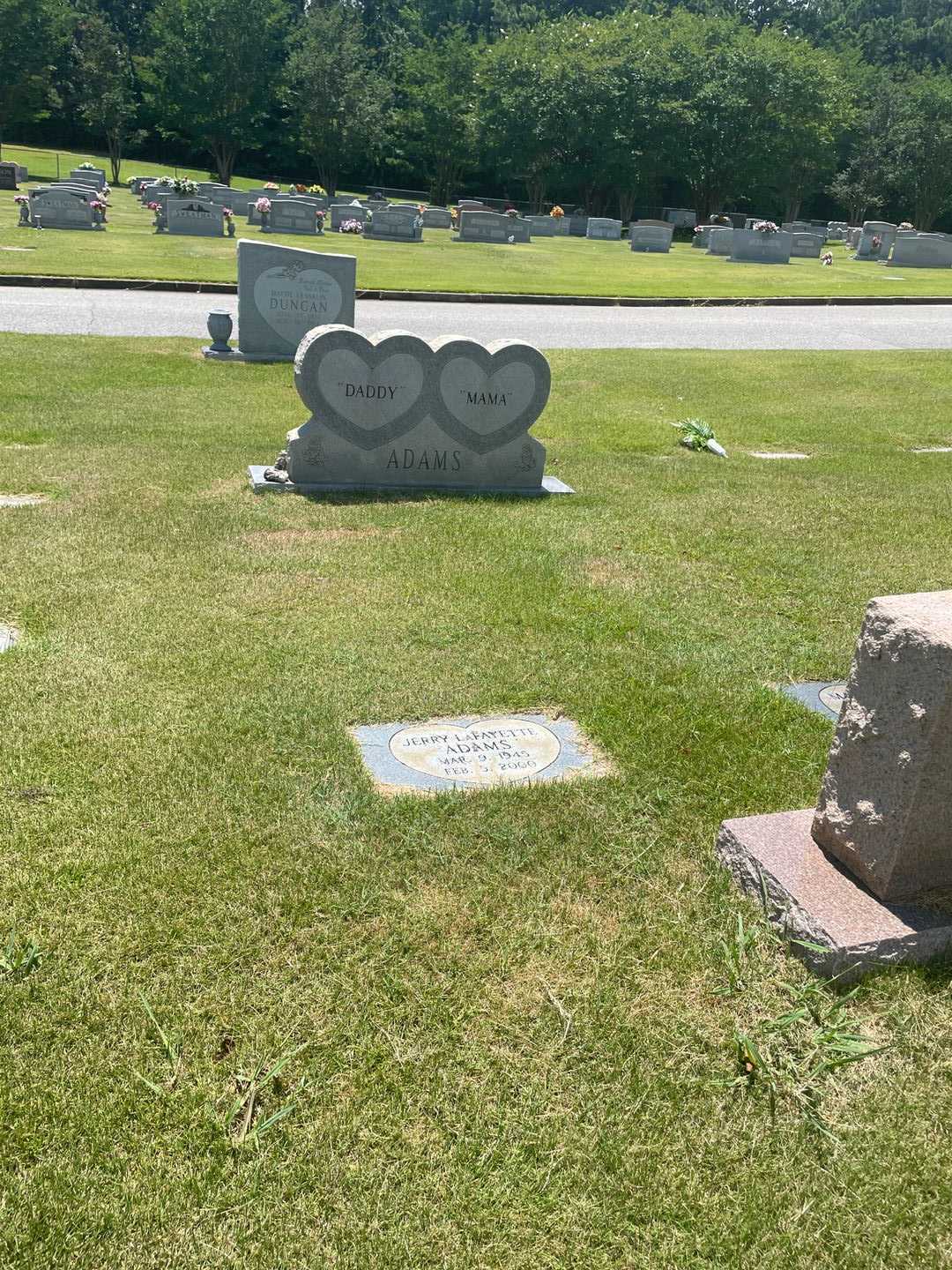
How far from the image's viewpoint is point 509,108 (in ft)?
174

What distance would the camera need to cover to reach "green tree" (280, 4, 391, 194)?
55094 mm

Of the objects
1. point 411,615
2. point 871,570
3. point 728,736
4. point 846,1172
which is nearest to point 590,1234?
point 846,1172

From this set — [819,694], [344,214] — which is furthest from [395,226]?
[819,694]

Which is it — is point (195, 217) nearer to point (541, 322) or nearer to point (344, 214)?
point (344, 214)

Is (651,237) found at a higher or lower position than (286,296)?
higher

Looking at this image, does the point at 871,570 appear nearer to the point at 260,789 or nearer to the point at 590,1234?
the point at 260,789

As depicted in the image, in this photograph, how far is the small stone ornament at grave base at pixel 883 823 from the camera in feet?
9.88

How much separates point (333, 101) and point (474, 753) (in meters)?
60.2

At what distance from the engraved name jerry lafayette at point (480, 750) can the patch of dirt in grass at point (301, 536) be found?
2.72 meters

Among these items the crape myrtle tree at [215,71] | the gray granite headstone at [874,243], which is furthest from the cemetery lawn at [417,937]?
the crape myrtle tree at [215,71]

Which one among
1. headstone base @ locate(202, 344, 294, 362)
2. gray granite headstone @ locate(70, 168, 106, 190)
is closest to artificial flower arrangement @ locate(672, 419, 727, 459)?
headstone base @ locate(202, 344, 294, 362)

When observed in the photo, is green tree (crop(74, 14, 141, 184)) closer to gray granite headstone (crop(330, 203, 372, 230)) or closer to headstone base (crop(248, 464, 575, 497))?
gray granite headstone (crop(330, 203, 372, 230))

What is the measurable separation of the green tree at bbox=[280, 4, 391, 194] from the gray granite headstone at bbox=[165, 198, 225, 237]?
27.7 meters

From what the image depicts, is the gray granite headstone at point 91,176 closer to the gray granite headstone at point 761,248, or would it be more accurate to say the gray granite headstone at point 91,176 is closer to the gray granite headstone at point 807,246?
the gray granite headstone at point 761,248
